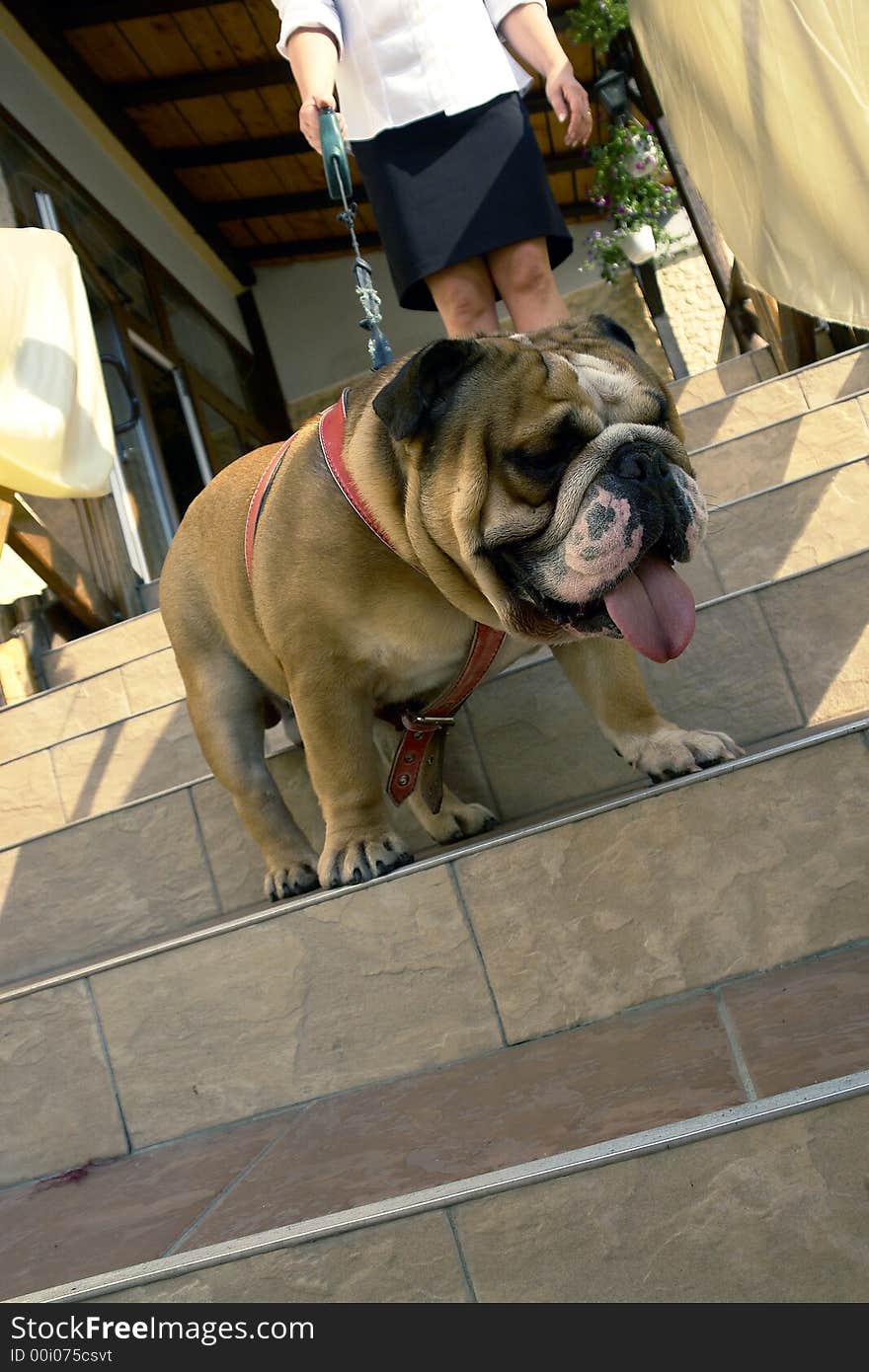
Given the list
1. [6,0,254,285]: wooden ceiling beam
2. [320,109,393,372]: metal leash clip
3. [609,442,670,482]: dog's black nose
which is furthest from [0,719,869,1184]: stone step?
[6,0,254,285]: wooden ceiling beam

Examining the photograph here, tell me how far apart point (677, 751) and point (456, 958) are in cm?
56

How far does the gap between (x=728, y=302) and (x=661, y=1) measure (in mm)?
4069

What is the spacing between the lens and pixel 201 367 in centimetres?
942

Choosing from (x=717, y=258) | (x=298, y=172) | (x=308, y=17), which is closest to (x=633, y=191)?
A: (x=717, y=258)

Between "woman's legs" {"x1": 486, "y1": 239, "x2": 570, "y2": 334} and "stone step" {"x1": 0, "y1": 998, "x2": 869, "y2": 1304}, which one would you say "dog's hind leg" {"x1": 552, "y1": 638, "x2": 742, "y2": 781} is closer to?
"stone step" {"x1": 0, "y1": 998, "x2": 869, "y2": 1304}

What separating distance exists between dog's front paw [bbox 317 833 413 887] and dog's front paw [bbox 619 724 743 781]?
447 millimetres

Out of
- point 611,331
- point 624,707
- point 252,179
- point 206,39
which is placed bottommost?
point 624,707

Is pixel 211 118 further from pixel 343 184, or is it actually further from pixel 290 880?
pixel 290 880

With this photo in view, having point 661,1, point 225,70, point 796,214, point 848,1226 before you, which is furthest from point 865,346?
point 225,70

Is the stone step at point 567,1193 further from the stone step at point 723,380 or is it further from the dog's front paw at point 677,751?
the stone step at point 723,380

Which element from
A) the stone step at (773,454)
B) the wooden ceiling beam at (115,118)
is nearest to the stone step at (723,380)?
the stone step at (773,454)

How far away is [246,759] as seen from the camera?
252 cm

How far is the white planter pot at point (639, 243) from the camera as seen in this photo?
8539 millimetres

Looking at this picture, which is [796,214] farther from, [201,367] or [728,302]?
[201,367]
